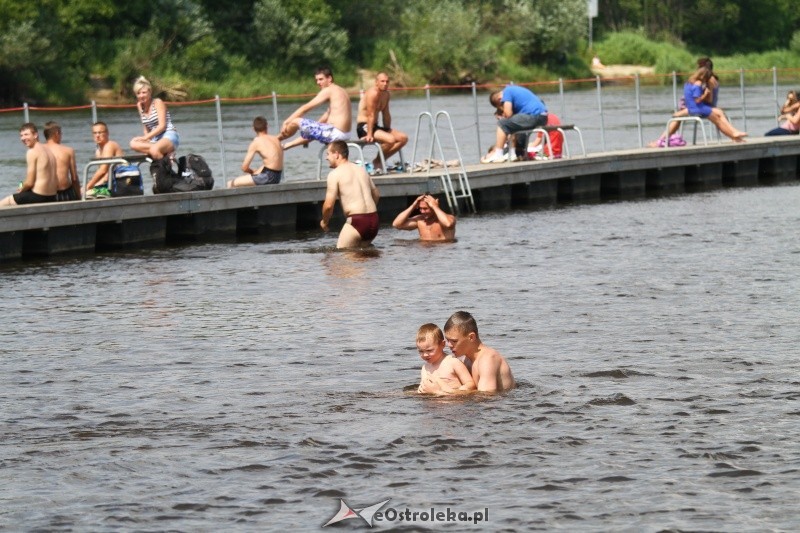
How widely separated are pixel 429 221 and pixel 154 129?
3489mm

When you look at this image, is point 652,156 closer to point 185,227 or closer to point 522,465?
point 185,227

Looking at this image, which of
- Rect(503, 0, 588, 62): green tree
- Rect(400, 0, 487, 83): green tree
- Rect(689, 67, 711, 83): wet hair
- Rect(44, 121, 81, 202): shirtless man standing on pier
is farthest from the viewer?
Rect(503, 0, 588, 62): green tree

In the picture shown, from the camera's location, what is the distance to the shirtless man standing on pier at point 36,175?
55.8 ft

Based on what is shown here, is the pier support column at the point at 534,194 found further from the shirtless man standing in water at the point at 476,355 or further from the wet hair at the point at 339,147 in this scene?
the shirtless man standing in water at the point at 476,355

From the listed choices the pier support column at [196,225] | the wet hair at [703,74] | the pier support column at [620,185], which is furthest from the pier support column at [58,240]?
the wet hair at [703,74]

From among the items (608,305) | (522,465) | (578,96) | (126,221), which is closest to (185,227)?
(126,221)

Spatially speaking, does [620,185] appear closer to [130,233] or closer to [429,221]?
[429,221]

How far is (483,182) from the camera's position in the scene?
21.8 meters

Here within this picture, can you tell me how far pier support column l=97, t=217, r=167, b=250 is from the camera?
1833 cm

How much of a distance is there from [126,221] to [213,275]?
7.82 ft

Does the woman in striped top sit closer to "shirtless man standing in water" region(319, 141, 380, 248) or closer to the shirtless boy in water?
"shirtless man standing in water" region(319, 141, 380, 248)

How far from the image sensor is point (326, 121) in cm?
1939

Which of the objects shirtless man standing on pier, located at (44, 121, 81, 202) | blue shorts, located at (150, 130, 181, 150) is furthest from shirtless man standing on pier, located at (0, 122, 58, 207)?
blue shorts, located at (150, 130, 181, 150)

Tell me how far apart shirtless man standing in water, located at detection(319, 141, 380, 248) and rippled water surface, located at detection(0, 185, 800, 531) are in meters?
0.43
